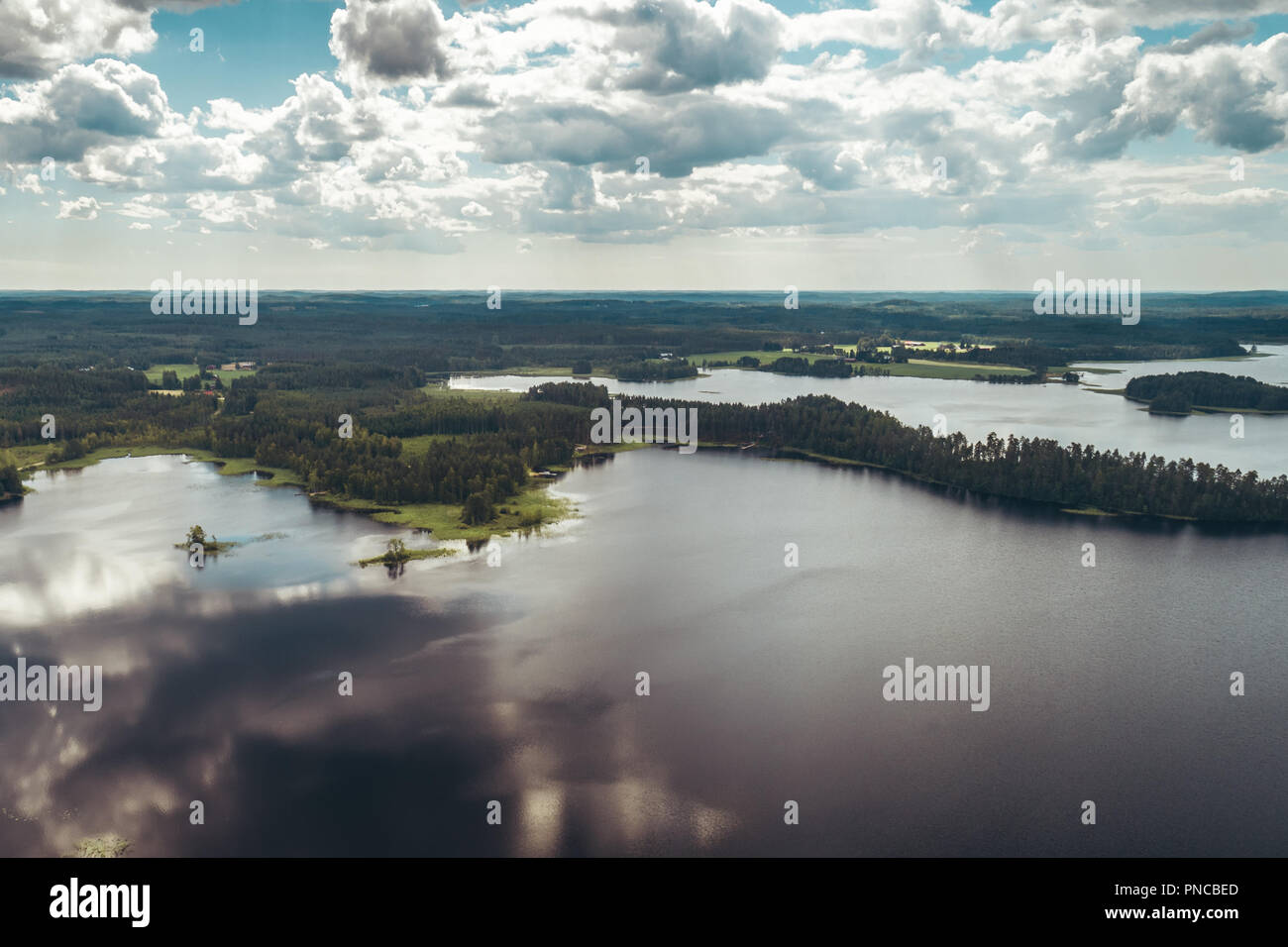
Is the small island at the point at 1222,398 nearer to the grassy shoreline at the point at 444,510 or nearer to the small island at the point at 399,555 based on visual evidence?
the grassy shoreline at the point at 444,510

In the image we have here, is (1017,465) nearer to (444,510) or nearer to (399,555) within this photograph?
(444,510)

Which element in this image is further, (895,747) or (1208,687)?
(1208,687)

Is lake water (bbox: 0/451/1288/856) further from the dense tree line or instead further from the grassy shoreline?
the dense tree line

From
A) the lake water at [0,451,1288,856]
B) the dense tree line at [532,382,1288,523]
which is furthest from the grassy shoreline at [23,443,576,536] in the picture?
the dense tree line at [532,382,1288,523]

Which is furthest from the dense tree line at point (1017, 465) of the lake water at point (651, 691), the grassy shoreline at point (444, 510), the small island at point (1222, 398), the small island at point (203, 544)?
the small island at point (203, 544)
